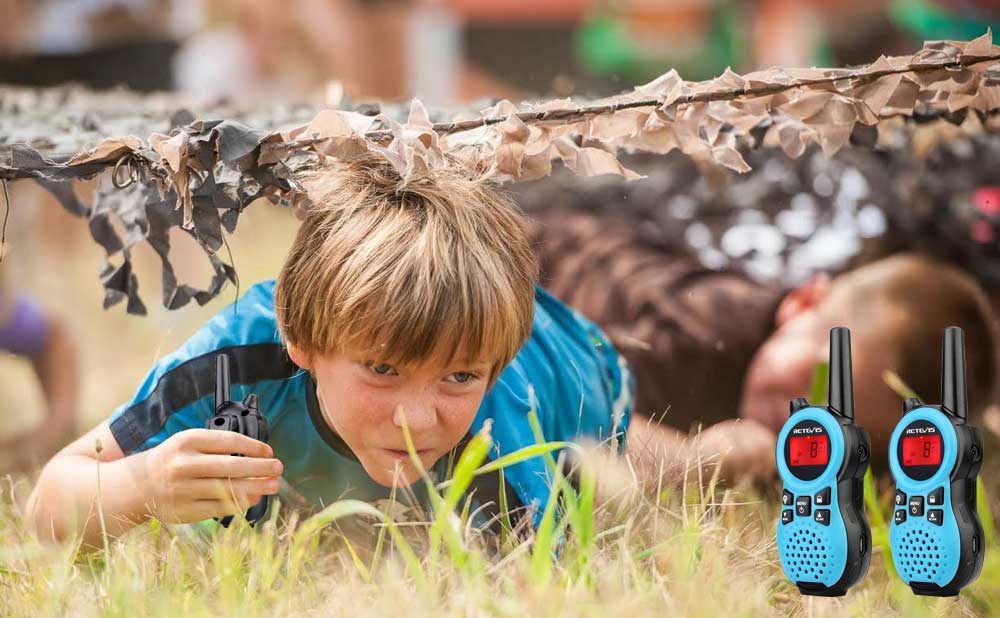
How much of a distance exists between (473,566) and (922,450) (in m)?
0.26

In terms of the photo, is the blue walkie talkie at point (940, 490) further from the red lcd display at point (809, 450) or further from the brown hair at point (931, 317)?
the brown hair at point (931, 317)

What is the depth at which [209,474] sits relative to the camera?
0.70 m

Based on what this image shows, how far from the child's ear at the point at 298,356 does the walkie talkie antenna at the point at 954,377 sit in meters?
0.42

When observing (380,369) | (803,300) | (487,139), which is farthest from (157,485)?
(803,300)

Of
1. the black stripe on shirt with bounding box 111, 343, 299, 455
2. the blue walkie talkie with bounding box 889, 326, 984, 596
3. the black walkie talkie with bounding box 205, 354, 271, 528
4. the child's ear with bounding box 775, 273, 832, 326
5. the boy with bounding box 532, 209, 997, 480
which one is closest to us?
the blue walkie talkie with bounding box 889, 326, 984, 596

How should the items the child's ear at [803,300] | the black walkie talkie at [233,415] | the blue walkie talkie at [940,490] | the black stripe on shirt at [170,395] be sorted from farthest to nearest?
1. the child's ear at [803,300]
2. the black stripe on shirt at [170,395]
3. the black walkie talkie at [233,415]
4. the blue walkie talkie at [940,490]

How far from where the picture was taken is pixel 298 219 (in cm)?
81

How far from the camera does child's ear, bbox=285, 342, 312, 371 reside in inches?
31.7

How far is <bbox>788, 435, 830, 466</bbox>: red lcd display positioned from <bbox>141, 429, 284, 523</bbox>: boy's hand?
12.3 inches

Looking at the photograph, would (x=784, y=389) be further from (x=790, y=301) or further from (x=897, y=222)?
(x=897, y=222)

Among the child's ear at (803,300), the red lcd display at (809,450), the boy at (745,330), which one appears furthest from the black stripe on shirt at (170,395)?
the child's ear at (803,300)

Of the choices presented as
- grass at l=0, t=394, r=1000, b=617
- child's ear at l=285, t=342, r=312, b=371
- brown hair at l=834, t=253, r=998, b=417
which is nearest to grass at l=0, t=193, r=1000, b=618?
grass at l=0, t=394, r=1000, b=617

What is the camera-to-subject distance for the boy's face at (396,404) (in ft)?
2.42

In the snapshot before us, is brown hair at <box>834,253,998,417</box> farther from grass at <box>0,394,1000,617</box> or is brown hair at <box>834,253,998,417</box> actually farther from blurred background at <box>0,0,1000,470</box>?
grass at <box>0,394,1000,617</box>
